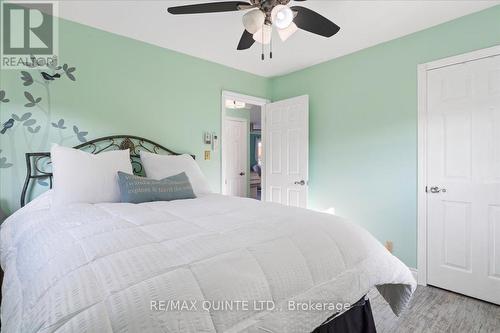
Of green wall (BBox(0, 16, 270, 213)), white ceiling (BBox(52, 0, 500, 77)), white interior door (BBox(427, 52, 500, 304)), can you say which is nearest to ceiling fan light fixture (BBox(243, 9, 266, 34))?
white ceiling (BBox(52, 0, 500, 77))

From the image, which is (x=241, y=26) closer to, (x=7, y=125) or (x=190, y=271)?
(x=7, y=125)

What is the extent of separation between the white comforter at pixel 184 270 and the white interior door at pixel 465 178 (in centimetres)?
115

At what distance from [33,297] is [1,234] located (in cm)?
135

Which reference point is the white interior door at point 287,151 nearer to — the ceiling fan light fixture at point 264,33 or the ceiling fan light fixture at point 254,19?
the ceiling fan light fixture at point 264,33

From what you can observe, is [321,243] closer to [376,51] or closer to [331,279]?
[331,279]

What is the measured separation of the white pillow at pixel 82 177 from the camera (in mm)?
1793

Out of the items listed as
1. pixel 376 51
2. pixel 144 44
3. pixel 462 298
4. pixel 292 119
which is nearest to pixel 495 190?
pixel 462 298

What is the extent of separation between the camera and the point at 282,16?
1617mm

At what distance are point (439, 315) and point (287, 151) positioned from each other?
7.47ft

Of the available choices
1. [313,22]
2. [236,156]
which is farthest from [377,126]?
[236,156]

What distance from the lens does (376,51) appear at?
2.77 metres

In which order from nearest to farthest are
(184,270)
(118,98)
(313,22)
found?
(184,270) → (313,22) → (118,98)

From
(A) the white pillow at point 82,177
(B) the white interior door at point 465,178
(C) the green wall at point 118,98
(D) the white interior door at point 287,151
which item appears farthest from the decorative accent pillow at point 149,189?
(B) the white interior door at point 465,178

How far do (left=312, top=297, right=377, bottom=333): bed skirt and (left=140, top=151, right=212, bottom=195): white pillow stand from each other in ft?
5.23
